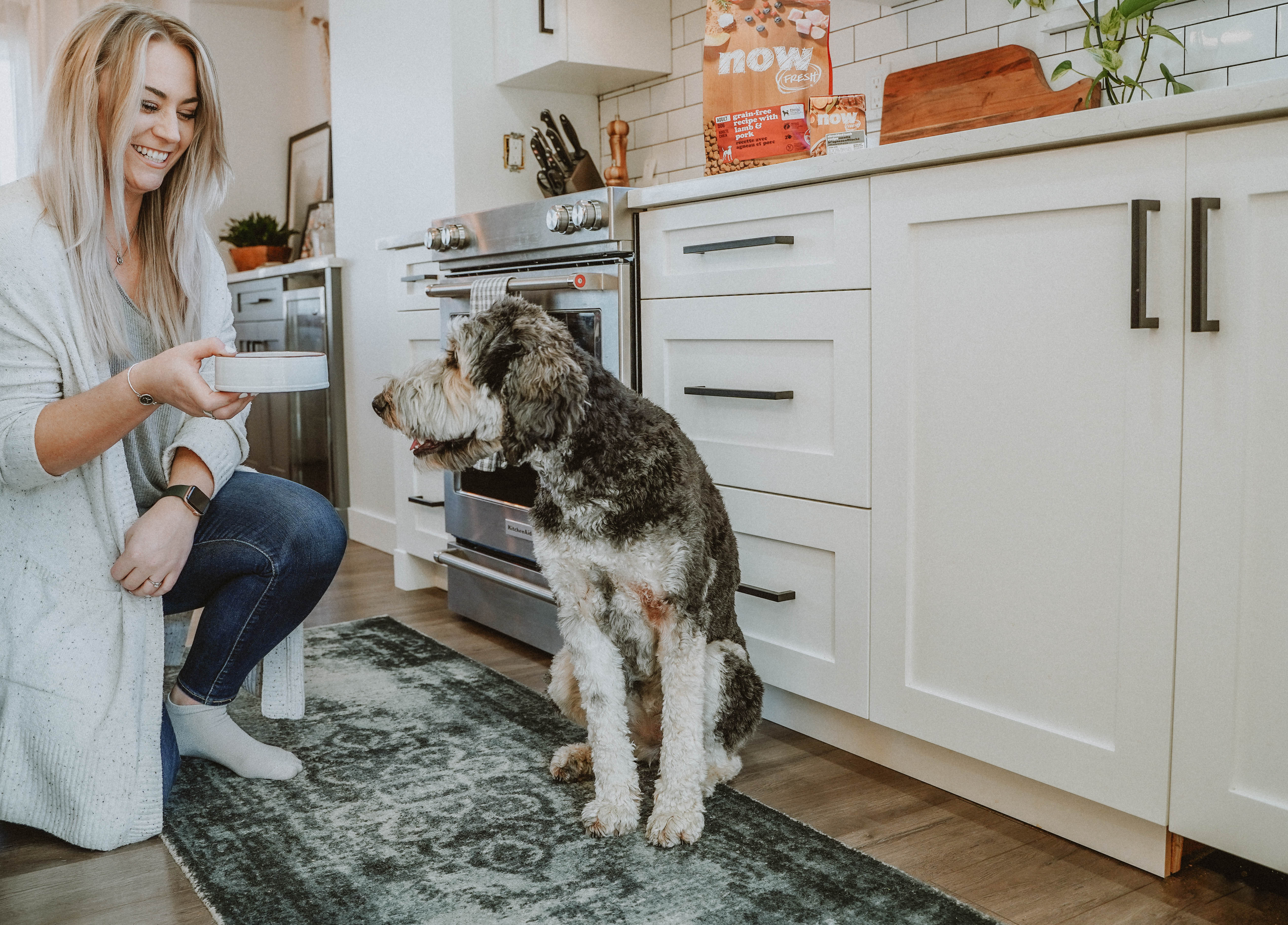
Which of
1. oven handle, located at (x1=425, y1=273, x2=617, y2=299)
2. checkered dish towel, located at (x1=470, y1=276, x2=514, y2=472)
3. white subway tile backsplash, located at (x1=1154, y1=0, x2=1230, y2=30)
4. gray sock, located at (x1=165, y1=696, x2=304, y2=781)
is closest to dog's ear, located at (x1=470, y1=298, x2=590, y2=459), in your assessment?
oven handle, located at (x1=425, y1=273, x2=617, y2=299)

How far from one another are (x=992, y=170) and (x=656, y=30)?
200 centimetres

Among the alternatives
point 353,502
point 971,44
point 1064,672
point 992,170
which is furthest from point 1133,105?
point 353,502

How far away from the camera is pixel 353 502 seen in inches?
167

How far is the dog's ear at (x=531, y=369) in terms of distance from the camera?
154 centimetres

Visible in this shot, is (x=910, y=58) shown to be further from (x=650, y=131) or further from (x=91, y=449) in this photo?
(x=91, y=449)

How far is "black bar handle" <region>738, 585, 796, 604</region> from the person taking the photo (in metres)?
1.97

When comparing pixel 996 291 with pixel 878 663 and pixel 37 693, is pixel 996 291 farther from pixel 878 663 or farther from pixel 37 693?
pixel 37 693

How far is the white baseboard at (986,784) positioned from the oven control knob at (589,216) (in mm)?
1016

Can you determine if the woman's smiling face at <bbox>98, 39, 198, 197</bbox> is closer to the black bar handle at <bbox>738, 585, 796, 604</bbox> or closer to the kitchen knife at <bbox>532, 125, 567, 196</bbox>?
the black bar handle at <bbox>738, 585, 796, 604</bbox>

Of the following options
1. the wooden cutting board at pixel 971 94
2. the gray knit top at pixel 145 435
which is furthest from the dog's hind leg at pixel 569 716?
the wooden cutting board at pixel 971 94

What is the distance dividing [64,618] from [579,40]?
224 centimetres

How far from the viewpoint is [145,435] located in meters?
1.83

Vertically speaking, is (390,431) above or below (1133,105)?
below

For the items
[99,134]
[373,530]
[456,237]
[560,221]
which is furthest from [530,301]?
[373,530]
